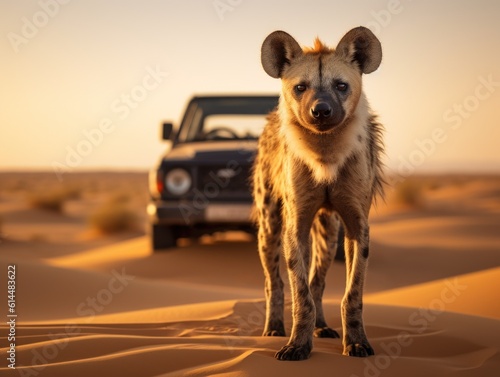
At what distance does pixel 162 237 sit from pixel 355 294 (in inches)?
268

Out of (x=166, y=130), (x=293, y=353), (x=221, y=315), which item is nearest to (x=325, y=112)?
(x=293, y=353)

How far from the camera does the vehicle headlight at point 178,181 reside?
34.9ft

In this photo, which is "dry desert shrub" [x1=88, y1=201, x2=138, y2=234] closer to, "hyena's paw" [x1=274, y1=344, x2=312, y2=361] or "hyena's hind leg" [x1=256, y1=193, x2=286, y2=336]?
"hyena's hind leg" [x1=256, y1=193, x2=286, y2=336]

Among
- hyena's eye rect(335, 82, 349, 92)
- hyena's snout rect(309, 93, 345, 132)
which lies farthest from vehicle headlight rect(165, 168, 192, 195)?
hyena's snout rect(309, 93, 345, 132)

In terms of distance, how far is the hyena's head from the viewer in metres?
4.86

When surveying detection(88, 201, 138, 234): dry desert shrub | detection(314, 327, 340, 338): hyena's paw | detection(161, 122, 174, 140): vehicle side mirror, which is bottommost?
detection(88, 201, 138, 234): dry desert shrub

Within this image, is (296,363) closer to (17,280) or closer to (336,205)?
(336,205)

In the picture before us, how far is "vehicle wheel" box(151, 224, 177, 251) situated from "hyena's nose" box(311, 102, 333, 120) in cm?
689

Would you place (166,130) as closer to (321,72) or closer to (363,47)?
(363,47)

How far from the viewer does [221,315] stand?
21.2ft

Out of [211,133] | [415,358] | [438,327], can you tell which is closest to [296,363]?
[415,358]

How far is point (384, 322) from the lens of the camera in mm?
6051

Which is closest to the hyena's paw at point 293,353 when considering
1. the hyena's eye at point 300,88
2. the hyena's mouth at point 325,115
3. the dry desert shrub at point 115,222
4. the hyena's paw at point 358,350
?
the hyena's paw at point 358,350

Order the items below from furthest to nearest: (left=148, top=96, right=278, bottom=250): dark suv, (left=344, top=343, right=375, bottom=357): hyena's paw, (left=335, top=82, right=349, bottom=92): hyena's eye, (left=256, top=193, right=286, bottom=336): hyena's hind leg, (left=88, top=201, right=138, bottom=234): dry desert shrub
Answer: (left=88, top=201, right=138, bottom=234): dry desert shrub → (left=148, top=96, right=278, bottom=250): dark suv → (left=256, top=193, right=286, bottom=336): hyena's hind leg → (left=335, top=82, right=349, bottom=92): hyena's eye → (left=344, top=343, right=375, bottom=357): hyena's paw
